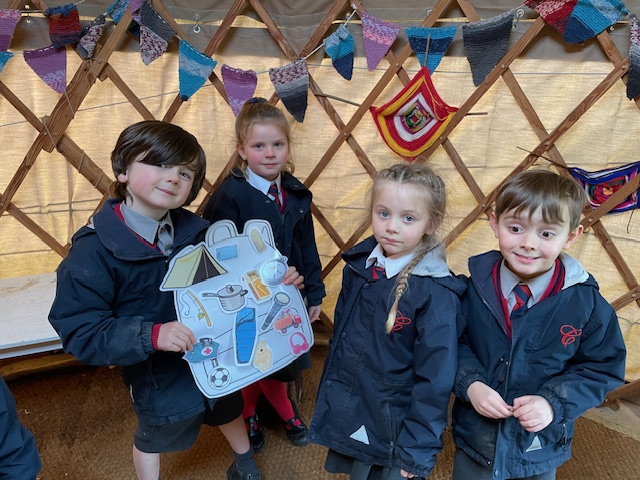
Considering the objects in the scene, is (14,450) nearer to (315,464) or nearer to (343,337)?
(343,337)

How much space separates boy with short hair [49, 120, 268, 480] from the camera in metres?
0.79

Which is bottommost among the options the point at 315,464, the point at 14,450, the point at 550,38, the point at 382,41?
the point at 315,464

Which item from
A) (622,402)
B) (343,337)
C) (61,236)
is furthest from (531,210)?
(61,236)

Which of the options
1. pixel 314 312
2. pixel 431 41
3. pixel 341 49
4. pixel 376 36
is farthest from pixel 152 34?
pixel 314 312

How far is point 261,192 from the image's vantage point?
1171 mm

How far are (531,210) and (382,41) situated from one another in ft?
2.67

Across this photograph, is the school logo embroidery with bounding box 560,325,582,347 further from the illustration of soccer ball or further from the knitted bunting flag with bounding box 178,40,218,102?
the knitted bunting flag with bounding box 178,40,218,102

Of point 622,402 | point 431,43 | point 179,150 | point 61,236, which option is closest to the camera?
point 179,150

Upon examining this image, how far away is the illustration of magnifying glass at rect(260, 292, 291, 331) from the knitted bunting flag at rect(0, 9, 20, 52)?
1.13m

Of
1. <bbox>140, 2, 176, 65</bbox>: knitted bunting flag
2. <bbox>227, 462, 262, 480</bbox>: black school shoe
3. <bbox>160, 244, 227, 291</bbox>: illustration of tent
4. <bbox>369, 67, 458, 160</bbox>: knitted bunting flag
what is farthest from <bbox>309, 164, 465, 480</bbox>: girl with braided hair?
<bbox>140, 2, 176, 65</bbox>: knitted bunting flag

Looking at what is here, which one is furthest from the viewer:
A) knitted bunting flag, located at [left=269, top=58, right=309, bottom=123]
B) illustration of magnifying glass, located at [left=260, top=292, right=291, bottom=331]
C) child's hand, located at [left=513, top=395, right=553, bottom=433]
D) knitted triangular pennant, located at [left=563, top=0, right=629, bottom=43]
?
knitted bunting flag, located at [left=269, top=58, right=309, bottom=123]

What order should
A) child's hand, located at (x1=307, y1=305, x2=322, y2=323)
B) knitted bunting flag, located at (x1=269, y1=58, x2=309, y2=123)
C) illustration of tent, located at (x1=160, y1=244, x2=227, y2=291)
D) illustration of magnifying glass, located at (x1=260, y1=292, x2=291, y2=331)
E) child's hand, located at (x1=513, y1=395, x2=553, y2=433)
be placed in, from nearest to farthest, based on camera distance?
child's hand, located at (x1=513, y1=395, x2=553, y2=433), illustration of tent, located at (x1=160, y1=244, x2=227, y2=291), illustration of magnifying glass, located at (x1=260, y1=292, x2=291, y2=331), child's hand, located at (x1=307, y1=305, x2=322, y2=323), knitted bunting flag, located at (x1=269, y1=58, x2=309, y2=123)

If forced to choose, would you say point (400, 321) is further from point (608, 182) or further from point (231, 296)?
point (608, 182)

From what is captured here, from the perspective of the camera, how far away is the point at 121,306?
0.87 meters
